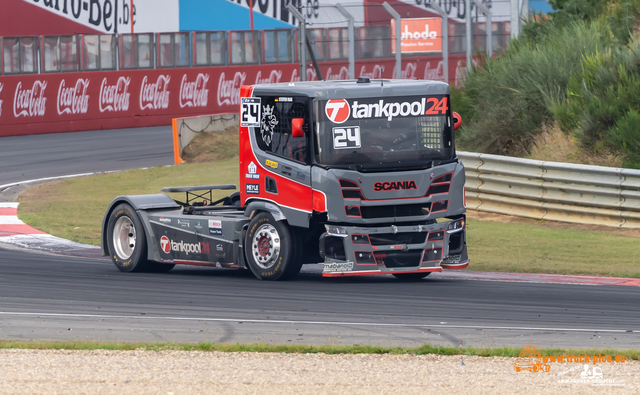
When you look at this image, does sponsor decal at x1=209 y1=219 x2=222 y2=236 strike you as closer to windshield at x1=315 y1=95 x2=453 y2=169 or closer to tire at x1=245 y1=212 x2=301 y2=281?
tire at x1=245 y1=212 x2=301 y2=281

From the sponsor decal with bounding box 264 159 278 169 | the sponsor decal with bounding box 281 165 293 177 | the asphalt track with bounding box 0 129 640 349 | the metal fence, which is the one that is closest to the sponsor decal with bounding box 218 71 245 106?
the metal fence

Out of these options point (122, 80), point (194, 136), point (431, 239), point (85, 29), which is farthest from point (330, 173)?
point (85, 29)

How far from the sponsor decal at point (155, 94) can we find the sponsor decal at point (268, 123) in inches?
894

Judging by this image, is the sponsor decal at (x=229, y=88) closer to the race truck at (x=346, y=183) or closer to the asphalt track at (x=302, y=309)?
the asphalt track at (x=302, y=309)

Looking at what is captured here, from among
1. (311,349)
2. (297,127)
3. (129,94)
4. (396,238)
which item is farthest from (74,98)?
(311,349)

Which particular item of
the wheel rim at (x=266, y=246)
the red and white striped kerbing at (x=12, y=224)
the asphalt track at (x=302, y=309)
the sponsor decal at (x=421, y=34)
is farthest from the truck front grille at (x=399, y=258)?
the sponsor decal at (x=421, y=34)

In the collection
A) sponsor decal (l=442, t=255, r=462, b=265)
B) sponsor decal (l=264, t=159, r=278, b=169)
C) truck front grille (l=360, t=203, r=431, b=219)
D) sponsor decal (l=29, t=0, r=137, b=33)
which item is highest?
sponsor decal (l=29, t=0, r=137, b=33)

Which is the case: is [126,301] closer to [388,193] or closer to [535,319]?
[388,193]

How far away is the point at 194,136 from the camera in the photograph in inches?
1078

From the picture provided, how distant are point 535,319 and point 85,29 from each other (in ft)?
122

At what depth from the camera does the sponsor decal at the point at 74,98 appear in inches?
1258

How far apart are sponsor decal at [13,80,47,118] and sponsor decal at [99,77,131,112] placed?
2162mm

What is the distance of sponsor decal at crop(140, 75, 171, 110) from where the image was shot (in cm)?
3405

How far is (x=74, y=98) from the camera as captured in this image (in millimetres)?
32312
